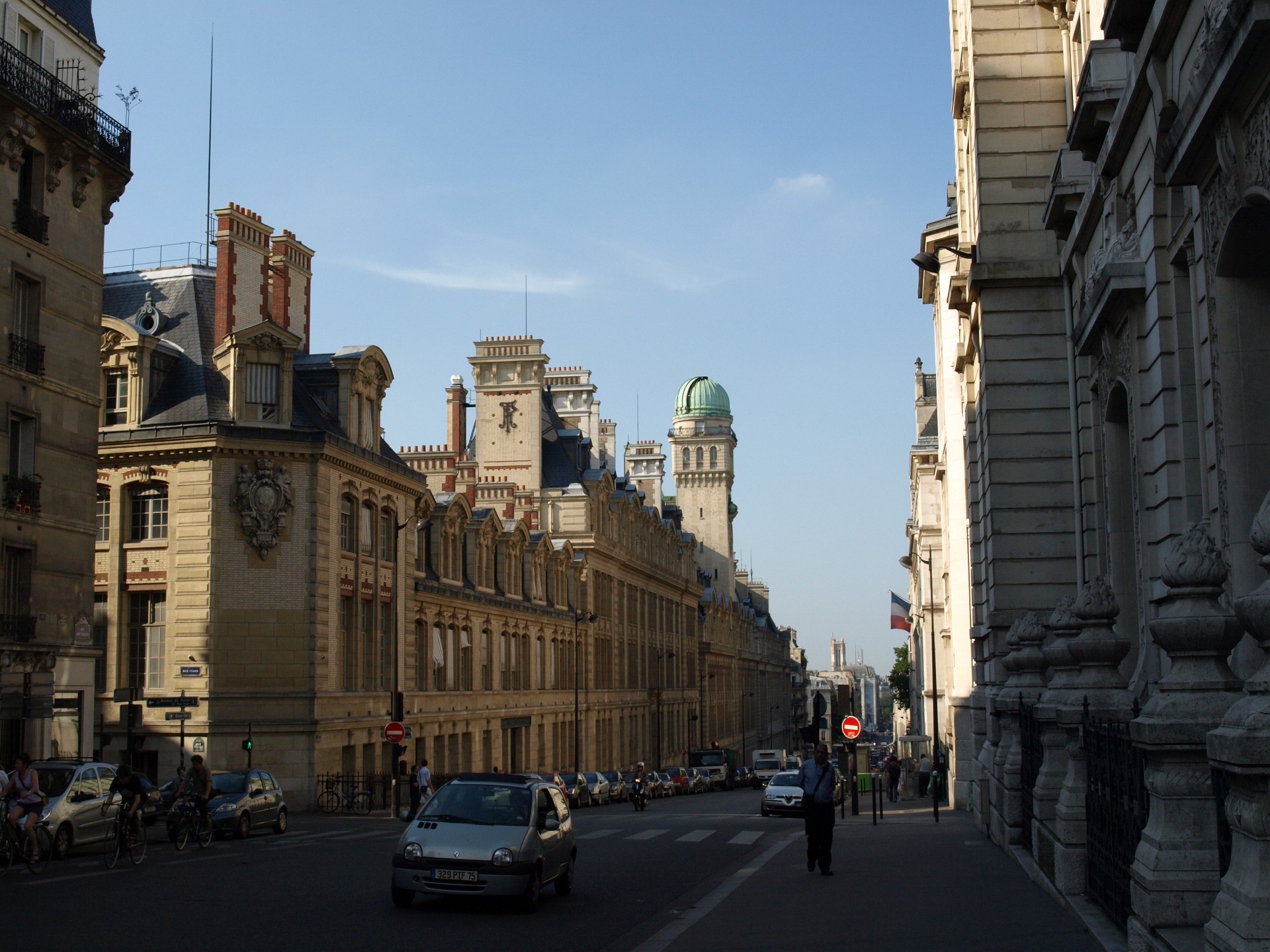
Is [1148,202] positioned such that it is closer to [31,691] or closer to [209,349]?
[31,691]

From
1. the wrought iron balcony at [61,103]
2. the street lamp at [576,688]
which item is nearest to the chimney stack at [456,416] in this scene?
the street lamp at [576,688]

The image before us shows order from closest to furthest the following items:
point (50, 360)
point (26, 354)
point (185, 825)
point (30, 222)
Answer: point (185, 825)
point (26, 354)
point (30, 222)
point (50, 360)

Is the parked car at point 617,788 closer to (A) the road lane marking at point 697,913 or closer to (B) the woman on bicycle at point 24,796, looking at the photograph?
(A) the road lane marking at point 697,913

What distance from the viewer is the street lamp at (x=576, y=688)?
218 ft

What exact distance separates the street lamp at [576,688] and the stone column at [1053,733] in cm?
5082

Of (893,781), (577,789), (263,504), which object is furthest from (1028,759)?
(893,781)

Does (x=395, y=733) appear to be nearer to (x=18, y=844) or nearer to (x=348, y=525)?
(x=348, y=525)

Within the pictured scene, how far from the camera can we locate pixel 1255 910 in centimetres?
638

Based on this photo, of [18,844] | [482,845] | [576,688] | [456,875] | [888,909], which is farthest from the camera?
[576,688]

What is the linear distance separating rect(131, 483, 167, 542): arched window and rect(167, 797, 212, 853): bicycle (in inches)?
644

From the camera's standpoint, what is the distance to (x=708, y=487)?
474ft

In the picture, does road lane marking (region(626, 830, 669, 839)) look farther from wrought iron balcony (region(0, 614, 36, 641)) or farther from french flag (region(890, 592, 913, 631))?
french flag (region(890, 592, 913, 631))

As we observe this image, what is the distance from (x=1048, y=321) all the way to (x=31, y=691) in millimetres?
20796

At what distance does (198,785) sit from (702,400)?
126263 mm
